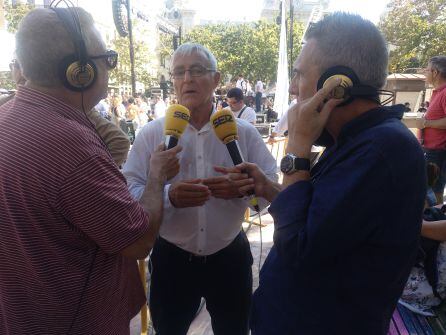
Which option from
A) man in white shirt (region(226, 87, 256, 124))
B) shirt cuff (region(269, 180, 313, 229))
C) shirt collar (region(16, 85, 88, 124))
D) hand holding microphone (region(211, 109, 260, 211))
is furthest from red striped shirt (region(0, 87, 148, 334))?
man in white shirt (region(226, 87, 256, 124))

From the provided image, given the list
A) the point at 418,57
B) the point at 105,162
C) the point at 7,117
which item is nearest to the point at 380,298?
the point at 105,162

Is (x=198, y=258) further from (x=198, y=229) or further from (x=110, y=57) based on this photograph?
(x=110, y=57)

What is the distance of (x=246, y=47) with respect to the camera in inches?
1699

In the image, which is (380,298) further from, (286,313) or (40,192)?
(40,192)

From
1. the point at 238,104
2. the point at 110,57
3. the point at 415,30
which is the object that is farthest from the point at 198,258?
the point at 415,30

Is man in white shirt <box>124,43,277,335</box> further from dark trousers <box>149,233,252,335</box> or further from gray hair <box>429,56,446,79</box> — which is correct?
gray hair <box>429,56,446,79</box>

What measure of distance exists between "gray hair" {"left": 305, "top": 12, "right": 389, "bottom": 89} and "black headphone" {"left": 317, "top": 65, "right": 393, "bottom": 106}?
0.07 feet

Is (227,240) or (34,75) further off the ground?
(34,75)

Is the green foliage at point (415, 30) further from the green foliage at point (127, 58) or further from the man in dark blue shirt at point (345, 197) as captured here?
the man in dark blue shirt at point (345, 197)

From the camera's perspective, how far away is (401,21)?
1033 inches

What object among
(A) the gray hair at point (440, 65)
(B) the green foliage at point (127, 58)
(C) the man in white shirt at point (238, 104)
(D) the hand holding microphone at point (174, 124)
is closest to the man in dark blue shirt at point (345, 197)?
(D) the hand holding microphone at point (174, 124)

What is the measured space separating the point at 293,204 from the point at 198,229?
107cm

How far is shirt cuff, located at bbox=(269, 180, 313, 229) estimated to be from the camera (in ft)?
3.50

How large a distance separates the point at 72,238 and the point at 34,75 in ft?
1.89
